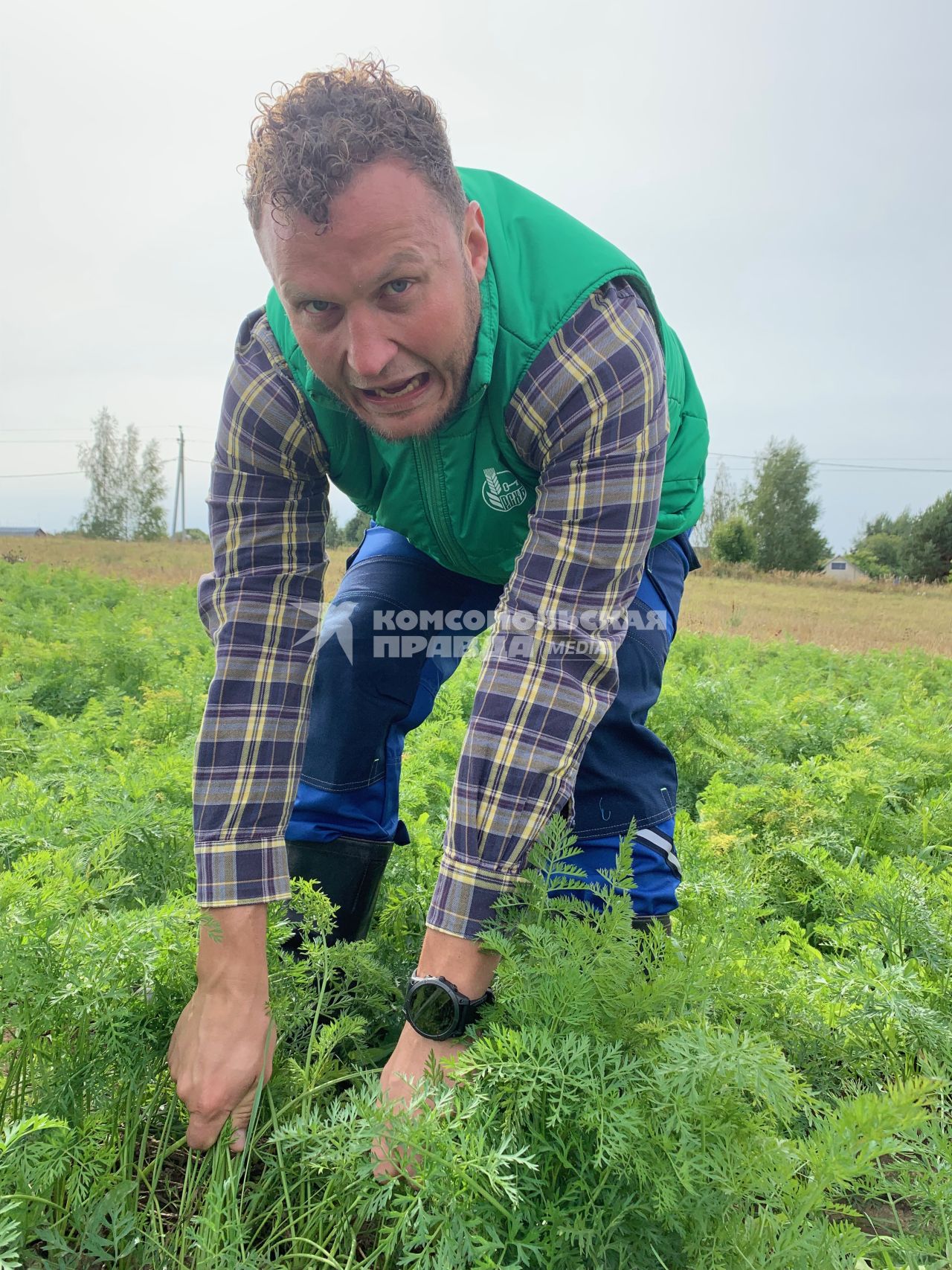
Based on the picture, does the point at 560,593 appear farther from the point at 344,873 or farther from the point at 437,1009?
the point at 344,873

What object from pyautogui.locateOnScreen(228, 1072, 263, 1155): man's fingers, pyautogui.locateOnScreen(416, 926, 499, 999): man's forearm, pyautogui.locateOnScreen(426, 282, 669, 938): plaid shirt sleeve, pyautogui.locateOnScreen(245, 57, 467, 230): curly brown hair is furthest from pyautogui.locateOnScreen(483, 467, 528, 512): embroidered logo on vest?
pyautogui.locateOnScreen(228, 1072, 263, 1155): man's fingers

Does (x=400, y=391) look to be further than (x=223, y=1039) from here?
Yes

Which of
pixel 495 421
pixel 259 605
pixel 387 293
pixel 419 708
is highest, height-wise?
pixel 387 293

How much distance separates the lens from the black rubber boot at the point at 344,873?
83.6 inches

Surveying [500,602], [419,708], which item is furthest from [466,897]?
[419,708]

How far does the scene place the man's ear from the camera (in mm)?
1594

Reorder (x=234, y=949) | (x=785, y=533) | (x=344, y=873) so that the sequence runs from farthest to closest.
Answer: (x=785, y=533) → (x=344, y=873) → (x=234, y=949)

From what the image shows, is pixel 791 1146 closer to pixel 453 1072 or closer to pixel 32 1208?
pixel 453 1072

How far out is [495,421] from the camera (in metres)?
1.77

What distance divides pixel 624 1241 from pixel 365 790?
1.18 metres

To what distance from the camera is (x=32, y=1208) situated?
1.42 meters

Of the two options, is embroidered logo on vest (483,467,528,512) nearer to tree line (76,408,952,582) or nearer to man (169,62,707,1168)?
man (169,62,707,1168)

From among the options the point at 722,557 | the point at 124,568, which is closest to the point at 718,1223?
the point at 124,568

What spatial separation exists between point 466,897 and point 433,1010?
0.19m
